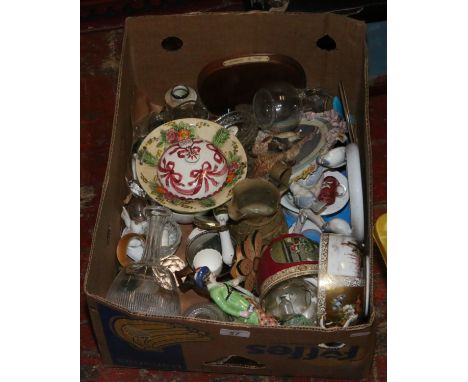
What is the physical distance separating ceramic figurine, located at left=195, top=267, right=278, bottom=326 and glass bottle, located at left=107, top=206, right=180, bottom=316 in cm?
6

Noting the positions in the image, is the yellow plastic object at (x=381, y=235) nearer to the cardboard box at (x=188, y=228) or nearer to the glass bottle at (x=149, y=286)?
the cardboard box at (x=188, y=228)

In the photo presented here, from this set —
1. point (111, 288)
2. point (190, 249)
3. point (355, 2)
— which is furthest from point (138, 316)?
point (355, 2)

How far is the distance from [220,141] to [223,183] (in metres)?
0.10

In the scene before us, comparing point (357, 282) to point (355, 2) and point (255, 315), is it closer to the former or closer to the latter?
point (255, 315)

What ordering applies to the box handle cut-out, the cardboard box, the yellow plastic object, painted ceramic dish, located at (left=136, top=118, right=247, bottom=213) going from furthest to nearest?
1. the box handle cut-out
2. painted ceramic dish, located at (left=136, top=118, right=247, bottom=213)
3. the yellow plastic object
4. the cardboard box

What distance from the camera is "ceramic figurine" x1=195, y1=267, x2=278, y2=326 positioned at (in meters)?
1.12

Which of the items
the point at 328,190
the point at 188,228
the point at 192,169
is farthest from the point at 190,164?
the point at 328,190

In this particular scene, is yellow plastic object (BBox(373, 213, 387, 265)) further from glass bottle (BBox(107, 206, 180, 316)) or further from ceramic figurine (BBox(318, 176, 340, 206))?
glass bottle (BBox(107, 206, 180, 316))

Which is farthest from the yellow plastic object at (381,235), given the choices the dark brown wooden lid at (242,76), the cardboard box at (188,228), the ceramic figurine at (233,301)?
the dark brown wooden lid at (242,76)

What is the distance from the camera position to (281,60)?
139 centimetres

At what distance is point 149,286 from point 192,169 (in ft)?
0.90

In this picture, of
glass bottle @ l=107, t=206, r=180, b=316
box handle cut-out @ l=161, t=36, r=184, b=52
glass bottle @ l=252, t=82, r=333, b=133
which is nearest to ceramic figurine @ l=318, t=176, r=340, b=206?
glass bottle @ l=252, t=82, r=333, b=133

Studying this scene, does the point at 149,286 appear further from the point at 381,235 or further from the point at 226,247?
the point at 381,235

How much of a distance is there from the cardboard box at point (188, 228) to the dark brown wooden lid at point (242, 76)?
0.21ft
